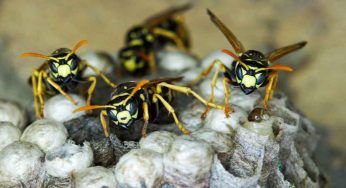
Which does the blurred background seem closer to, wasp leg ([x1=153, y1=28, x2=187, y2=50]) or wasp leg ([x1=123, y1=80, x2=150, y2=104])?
wasp leg ([x1=153, y1=28, x2=187, y2=50])

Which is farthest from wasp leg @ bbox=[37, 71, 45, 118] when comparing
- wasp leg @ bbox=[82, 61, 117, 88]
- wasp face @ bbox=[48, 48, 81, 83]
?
wasp leg @ bbox=[82, 61, 117, 88]

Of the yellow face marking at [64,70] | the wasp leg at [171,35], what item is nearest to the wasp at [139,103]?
the yellow face marking at [64,70]

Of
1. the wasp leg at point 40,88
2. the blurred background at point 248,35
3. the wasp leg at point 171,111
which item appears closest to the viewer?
the wasp leg at point 171,111

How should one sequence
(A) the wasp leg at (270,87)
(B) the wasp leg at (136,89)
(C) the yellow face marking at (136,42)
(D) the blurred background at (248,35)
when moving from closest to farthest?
1. (B) the wasp leg at (136,89)
2. (A) the wasp leg at (270,87)
3. (C) the yellow face marking at (136,42)
4. (D) the blurred background at (248,35)

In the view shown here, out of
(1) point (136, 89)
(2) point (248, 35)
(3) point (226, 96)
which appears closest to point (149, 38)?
(2) point (248, 35)

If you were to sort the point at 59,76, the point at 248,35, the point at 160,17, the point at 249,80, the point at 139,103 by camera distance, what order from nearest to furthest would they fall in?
the point at 139,103 → the point at 249,80 → the point at 59,76 → the point at 160,17 → the point at 248,35

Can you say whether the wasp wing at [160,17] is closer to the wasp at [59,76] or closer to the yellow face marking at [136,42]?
the yellow face marking at [136,42]

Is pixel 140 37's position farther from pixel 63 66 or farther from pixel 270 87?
pixel 270 87

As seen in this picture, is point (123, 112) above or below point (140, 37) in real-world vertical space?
below
